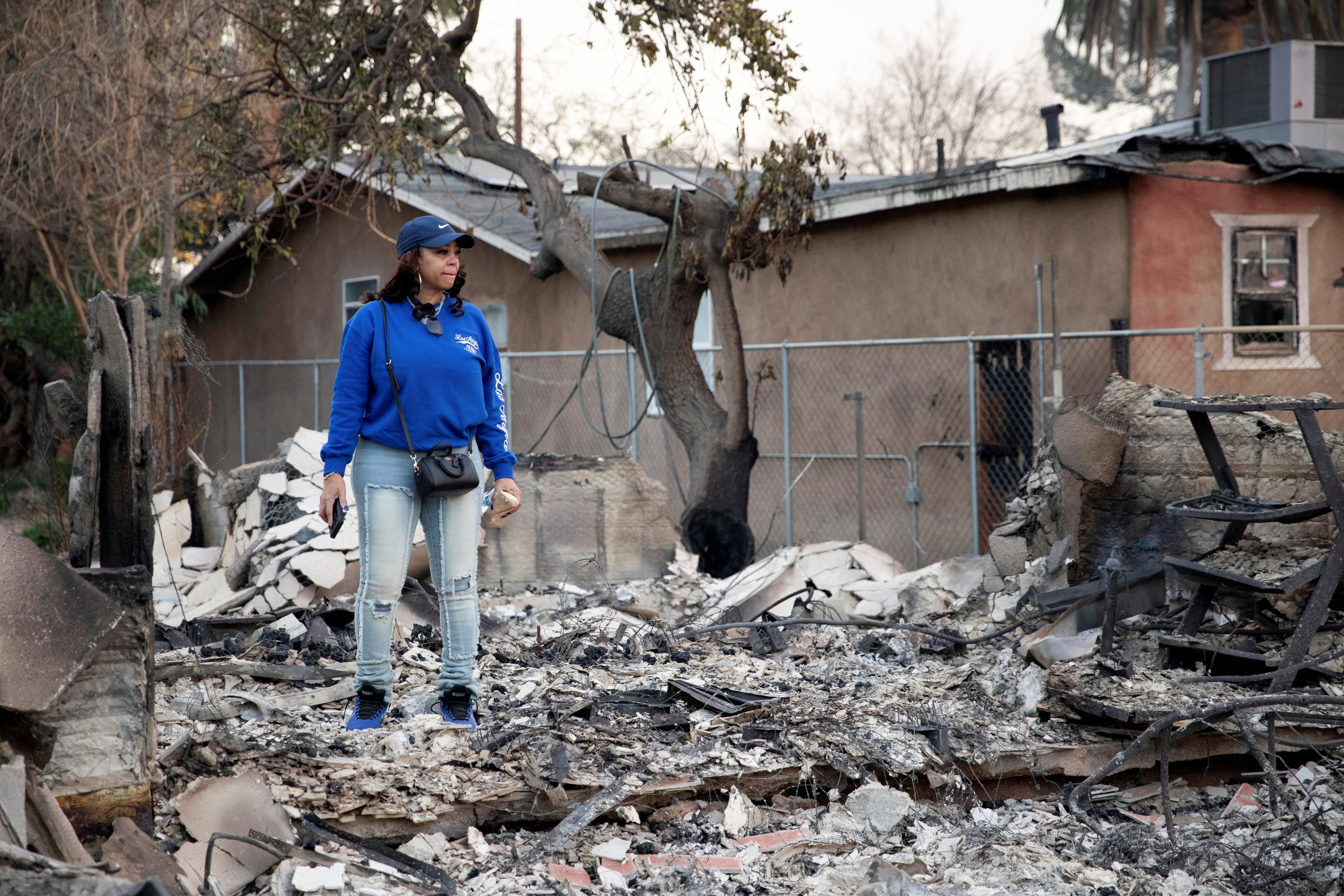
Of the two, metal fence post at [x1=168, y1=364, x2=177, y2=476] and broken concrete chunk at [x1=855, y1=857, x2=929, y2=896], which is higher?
metal fence post at [x1=168, y1=364, x2=177, y2=476]

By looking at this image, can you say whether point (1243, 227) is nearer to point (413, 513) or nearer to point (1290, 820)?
point (1290, 820)

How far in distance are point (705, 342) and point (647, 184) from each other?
11.9ft

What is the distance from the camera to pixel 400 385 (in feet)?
13.4

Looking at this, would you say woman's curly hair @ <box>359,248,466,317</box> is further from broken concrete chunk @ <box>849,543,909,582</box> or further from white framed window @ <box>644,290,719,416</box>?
white framed window @ <box>644,290,719,416</box>

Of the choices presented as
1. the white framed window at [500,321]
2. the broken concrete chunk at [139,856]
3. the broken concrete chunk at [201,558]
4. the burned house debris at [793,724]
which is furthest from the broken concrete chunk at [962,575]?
the white framed window at [500,321]

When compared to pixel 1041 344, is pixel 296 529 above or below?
below

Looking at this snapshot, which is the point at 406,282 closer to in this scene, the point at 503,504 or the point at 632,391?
the point at 503,504

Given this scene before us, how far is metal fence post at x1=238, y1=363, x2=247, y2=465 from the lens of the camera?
48.9ft

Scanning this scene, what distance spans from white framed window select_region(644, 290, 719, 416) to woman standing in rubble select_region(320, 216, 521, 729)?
6674 mm

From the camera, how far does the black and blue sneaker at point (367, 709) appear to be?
4273mm

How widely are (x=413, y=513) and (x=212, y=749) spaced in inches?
41.0

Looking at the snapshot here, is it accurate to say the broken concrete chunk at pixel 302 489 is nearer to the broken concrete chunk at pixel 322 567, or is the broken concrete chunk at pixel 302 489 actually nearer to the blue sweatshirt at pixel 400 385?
the broken concrete chunk at pixel 322 567

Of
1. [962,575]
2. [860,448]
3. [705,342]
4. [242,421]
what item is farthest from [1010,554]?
[242,421]

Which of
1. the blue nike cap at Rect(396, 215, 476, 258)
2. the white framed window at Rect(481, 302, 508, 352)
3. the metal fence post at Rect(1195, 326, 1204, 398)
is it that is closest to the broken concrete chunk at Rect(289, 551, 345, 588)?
the blue nike cap at Rect(396, 215, 476, 258)
